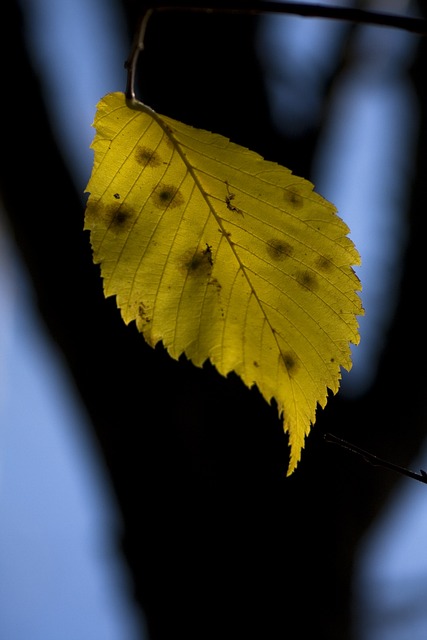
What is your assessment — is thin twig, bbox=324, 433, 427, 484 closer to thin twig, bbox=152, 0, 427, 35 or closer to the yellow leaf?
the yellow leaf

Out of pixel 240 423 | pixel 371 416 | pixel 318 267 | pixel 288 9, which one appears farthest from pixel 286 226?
pixel 371 416

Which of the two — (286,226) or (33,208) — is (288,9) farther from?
(33,208)

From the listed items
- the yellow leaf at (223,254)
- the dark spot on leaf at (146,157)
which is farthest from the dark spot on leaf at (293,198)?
the dark spot on leaf at (146,157)

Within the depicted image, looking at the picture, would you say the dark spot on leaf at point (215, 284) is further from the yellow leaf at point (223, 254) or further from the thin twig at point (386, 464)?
the thin twig at point (386, 464)

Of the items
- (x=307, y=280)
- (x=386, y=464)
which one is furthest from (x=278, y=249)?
(x=386, y=464)

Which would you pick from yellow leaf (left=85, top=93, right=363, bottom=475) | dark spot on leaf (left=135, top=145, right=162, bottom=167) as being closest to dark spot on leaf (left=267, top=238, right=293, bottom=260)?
yellow leaf (left=85, top=93, right=363, bottom=475)

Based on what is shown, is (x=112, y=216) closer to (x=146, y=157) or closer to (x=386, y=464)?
(x=146, y=157)

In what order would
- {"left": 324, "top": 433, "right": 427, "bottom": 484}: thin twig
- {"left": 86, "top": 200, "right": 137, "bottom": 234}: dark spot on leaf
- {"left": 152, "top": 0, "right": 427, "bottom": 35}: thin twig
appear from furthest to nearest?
{"left": 86, "top": 200, "right": 137, "bottom": 234}: dark spot on leaf < {"left": 324, "top": 433, "right": 427, "bottom": 484}: thin twig < {"left": 152, "top": 0, "right": 427, "bottom": 35}: thin twig

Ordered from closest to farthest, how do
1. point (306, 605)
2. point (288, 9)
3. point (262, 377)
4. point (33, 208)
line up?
point (288, 9) → point (262, 377) → point (33, 208) → point (306, 605)
